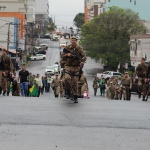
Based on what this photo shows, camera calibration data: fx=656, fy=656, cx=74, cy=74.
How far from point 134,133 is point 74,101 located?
6.39 m

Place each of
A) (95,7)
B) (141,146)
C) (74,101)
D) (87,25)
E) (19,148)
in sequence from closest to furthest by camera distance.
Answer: (19,148), (141,146), (74,101), (87,25), (95,7)

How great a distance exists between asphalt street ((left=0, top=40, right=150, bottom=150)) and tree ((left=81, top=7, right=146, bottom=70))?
6719cm

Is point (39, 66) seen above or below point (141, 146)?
below

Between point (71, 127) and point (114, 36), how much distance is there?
7273 cm

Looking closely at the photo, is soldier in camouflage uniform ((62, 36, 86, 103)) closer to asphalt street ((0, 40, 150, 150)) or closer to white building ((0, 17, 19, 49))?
asphalt street ((0, 40, 150, 150))

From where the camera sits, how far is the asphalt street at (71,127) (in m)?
9.74

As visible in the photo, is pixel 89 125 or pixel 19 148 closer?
pixel 19 148

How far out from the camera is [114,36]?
83.8 metres

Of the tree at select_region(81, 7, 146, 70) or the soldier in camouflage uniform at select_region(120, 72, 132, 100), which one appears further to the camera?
the tree at select_region(81, 7, 146, 70)

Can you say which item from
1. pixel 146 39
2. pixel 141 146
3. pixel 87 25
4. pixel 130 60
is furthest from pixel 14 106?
pixel 87 25

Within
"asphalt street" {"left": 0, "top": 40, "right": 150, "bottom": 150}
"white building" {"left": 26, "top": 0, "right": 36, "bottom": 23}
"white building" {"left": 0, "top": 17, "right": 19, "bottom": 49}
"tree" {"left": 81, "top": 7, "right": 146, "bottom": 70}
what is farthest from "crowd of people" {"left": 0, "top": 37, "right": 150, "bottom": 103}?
"white building" {"left": 26, "top": 0, "right": 36, "bottom": 23}

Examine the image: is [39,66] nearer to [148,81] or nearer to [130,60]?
[130,60]

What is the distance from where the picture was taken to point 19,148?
927cm

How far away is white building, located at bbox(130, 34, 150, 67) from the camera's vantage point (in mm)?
75438
